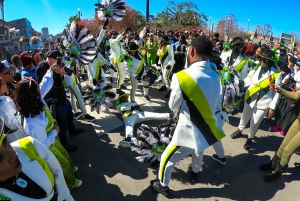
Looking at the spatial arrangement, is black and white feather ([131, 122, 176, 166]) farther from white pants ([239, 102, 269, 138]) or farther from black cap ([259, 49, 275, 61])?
black cap ([259, 49, 275, 61])

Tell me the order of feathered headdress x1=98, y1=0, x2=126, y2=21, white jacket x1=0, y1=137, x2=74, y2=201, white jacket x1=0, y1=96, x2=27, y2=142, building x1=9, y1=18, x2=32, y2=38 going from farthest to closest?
building x1=9, y1=18, x2=32, y2=38 < feathered headdress x1=98, y1=0, x2=126, y2=21 < white jacket x1=0, y1=96, x2=27, y2=142 < white jacket x1=0, y1=137, x2=74, y2=201

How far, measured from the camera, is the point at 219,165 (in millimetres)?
3492

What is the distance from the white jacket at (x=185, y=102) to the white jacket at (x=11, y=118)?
5.21 ft

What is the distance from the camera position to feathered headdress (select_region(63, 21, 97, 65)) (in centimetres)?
404

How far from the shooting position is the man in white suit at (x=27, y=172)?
3.83 ft

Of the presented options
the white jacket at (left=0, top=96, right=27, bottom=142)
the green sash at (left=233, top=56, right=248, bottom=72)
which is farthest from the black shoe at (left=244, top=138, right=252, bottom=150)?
the white jacket at (left=0, top=96, right=27, bottom=142)

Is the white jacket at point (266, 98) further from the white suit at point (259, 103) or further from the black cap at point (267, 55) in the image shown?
the black cap at point (267, 55)

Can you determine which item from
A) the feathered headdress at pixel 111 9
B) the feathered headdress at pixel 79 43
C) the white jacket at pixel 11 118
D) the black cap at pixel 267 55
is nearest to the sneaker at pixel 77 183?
the white jacket at pixel 11 118

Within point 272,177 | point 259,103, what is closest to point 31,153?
point 272,177

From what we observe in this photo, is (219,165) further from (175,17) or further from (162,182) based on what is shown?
(175,17)

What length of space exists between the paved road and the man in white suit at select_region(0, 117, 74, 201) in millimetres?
1397

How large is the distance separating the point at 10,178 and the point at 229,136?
159 inches

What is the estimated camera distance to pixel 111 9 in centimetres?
586

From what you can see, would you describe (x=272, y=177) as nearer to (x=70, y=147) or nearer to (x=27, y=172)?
(x=27, y=172)
